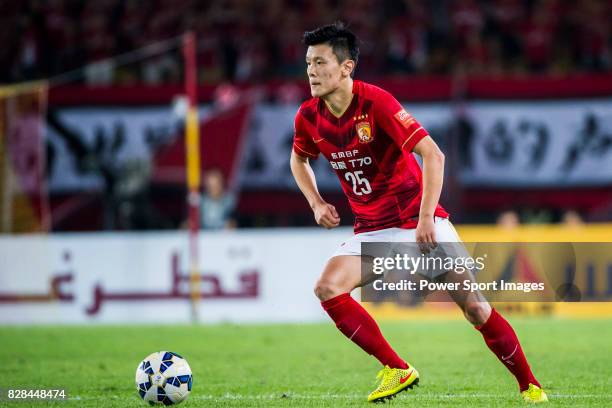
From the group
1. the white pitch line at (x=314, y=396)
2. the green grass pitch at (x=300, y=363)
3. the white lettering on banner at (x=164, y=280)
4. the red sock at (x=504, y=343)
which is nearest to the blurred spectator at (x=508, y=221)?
the green grass pitch at (x=300, y=363)

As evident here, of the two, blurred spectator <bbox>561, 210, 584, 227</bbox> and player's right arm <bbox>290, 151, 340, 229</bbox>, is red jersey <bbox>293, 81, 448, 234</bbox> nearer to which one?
player's right arm <bbox>290, 151, 340, 229</bbox>

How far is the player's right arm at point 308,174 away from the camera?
22.8 feet

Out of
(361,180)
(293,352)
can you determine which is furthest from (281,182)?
(361,180)

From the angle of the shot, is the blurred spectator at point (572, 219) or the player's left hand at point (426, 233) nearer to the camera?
the player's left hand at point (426, 233)

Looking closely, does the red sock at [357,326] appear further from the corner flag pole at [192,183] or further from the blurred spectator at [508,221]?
the blurred spectator at [508,221]

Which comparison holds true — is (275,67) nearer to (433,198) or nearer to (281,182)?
(281,182)

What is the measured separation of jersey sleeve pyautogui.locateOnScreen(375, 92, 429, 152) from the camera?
6.52 m

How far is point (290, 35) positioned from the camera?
1923cm

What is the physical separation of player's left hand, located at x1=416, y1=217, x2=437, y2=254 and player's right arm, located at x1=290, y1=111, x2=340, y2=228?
75 cm

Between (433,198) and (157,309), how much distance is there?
934 centimetres

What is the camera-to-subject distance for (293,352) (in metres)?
10.8

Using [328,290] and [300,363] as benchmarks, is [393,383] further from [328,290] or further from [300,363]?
[300,363]

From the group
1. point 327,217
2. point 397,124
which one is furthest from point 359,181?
point 397,124

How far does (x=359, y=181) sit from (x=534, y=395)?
1.67 metres
